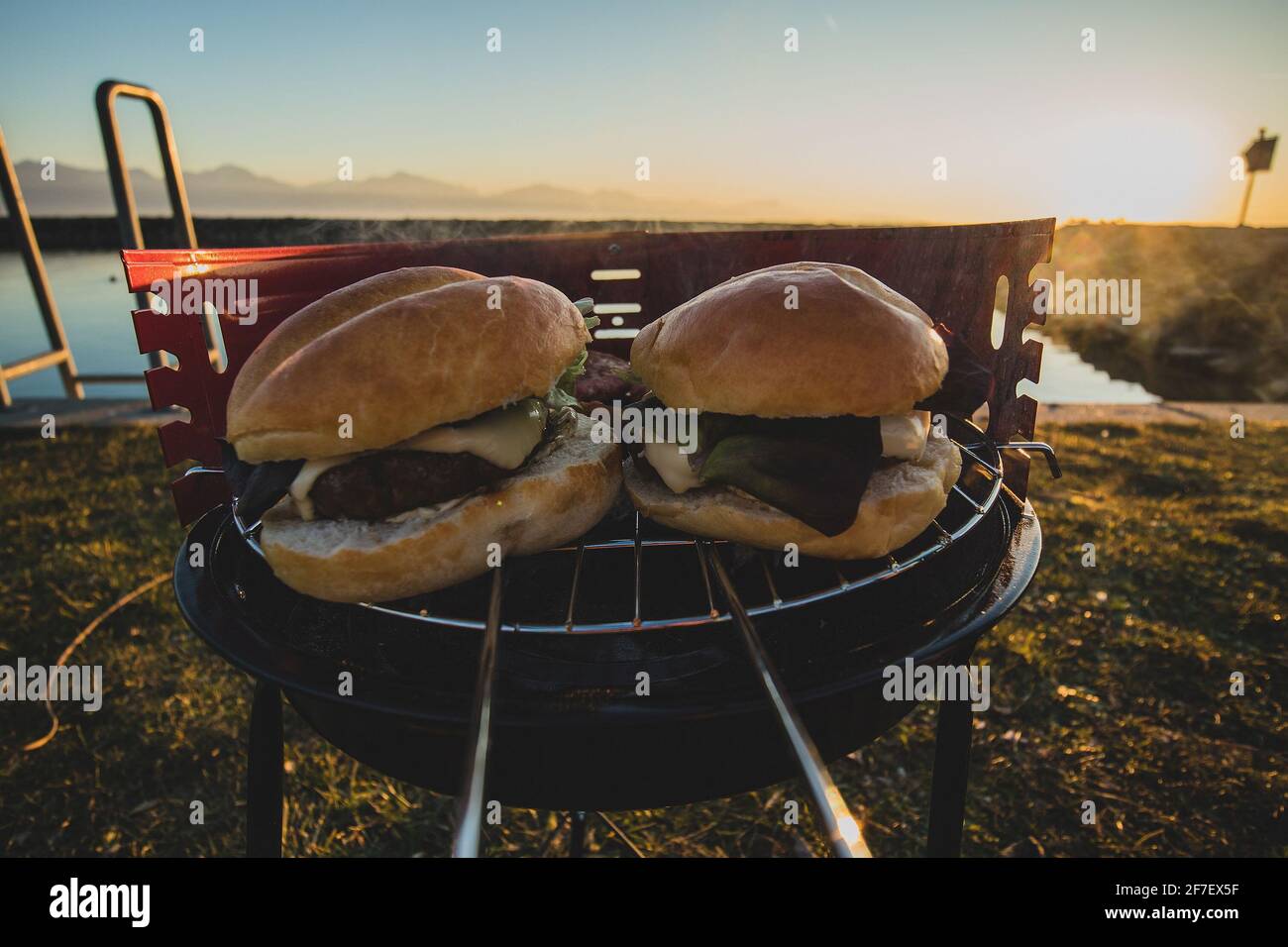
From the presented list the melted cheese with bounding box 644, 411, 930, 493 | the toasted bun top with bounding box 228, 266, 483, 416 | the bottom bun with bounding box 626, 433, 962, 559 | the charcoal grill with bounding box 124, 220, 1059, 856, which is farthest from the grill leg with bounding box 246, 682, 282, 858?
the melted cheese with bounding box 644, 411, 930, 493

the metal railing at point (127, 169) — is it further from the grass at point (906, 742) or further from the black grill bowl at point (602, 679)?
the black grill bowl at point (602, 679)

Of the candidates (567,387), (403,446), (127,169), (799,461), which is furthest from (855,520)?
(127,169)

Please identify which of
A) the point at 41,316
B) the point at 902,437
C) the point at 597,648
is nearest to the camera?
the point at 597,648

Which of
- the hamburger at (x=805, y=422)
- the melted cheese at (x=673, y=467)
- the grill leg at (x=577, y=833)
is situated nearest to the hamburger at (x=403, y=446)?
the melted cheese at (x=673, y=467)

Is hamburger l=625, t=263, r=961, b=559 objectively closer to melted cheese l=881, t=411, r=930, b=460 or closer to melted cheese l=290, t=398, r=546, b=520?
melted cheese l=881, t=411, r=930, b=460

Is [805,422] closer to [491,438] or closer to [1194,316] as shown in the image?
[491,438]
